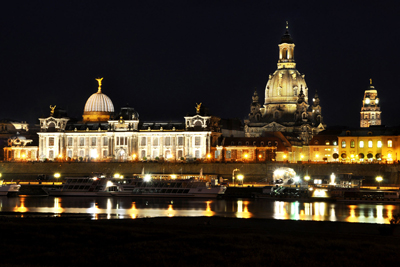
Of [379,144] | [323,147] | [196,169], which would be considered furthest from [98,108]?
[379,144]

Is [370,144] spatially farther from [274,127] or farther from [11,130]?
[11,130]

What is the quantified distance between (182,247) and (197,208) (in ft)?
110

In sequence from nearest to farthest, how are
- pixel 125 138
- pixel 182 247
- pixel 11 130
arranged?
pixel 182 247
pixel 125 138
pixel 11 130

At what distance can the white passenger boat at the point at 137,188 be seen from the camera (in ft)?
267

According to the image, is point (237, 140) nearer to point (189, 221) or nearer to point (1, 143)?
point (1, 143)

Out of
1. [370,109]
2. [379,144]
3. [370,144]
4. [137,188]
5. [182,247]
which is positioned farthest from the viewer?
[370,109]

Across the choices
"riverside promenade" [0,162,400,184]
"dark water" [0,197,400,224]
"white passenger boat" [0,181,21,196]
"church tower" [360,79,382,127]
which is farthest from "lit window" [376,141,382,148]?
"church tower" [360,79,382,127]

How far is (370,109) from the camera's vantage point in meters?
186

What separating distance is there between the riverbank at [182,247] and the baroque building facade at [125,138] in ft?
264

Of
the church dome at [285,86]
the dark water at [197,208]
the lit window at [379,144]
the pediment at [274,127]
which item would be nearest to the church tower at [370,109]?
the church dome at [285,86]

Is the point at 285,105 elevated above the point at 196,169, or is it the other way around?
the point at 285,105

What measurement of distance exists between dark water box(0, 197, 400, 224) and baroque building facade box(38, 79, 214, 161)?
1735 inches

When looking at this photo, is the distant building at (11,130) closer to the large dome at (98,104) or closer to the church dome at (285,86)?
the large dome at (98,104)

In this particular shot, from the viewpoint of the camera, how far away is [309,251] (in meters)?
31.2
